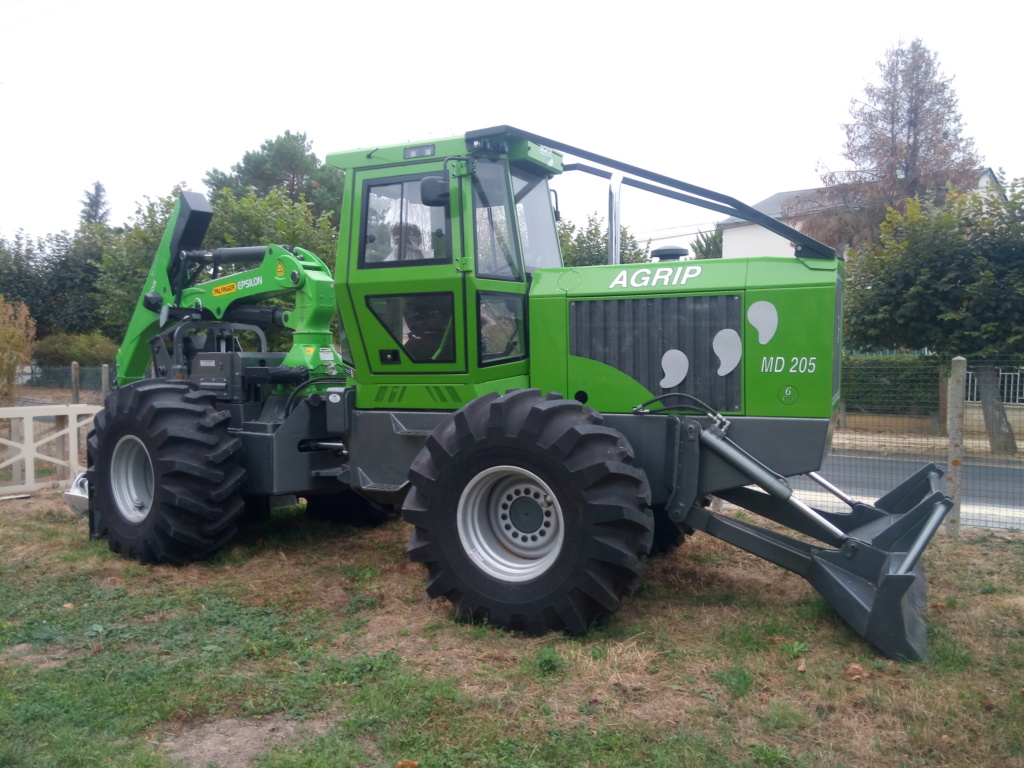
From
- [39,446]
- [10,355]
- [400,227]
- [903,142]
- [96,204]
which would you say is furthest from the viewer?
[96,204]

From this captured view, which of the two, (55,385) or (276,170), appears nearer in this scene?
(55,385)

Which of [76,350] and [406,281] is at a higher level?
[406,281]

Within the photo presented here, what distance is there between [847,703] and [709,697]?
0.63 metres

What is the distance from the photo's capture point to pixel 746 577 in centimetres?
656

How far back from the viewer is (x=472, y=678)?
4.59 meters

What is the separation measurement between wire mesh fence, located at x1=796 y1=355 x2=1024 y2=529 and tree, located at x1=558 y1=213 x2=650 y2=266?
14.9 ft

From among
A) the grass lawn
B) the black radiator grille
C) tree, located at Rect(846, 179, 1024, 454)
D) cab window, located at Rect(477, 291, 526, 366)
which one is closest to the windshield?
cab window, located at Rect(477, 291, 526, 366)

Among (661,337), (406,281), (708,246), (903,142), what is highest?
(903,142)

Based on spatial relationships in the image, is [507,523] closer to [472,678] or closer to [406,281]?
[472,678]

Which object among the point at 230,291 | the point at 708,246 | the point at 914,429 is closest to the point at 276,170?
the point at 708,246

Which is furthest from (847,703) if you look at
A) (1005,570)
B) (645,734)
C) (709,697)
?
(1005,570)

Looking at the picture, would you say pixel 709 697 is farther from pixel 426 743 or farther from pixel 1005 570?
pixel 1005 570

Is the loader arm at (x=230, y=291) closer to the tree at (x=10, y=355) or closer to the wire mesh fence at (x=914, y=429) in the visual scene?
the wire mesh fence at (x=914, y=429)

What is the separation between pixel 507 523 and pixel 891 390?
5.69m
